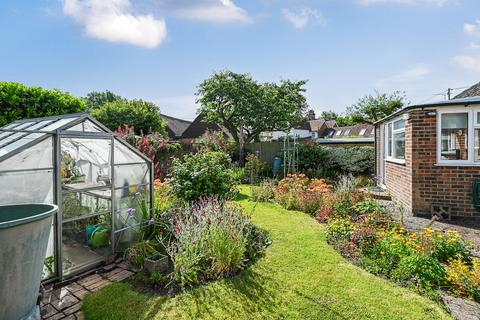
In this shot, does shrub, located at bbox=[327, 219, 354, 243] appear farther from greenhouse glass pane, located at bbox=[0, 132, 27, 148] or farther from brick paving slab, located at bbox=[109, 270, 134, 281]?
greenhouse glass pane, located at bbox=[0, 132, 27, 148]

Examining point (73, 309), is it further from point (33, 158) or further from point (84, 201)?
point (33, 158)

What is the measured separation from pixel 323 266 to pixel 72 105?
10550 mm

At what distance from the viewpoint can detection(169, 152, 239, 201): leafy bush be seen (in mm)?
5672

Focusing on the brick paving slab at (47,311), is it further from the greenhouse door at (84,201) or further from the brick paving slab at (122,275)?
the brick paving slab at (122,275)

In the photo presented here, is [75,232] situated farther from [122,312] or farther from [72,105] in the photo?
[72,105]

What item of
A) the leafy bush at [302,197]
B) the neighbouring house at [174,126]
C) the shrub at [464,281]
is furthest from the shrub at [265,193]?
the neighbouring house at [174,126]

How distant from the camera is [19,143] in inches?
141

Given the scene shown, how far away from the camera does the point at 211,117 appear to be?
54.2 ft

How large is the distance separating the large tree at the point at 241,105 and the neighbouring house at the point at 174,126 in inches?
457

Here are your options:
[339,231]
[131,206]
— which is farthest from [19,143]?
[339,231]

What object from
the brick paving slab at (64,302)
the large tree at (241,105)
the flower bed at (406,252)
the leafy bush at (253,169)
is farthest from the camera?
the large tree at (241,105)

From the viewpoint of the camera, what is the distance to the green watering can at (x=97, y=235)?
4.26 meters

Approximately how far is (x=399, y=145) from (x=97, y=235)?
8.71 metres

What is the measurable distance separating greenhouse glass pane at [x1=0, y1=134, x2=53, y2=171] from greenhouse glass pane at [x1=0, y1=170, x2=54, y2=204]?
8 cm
